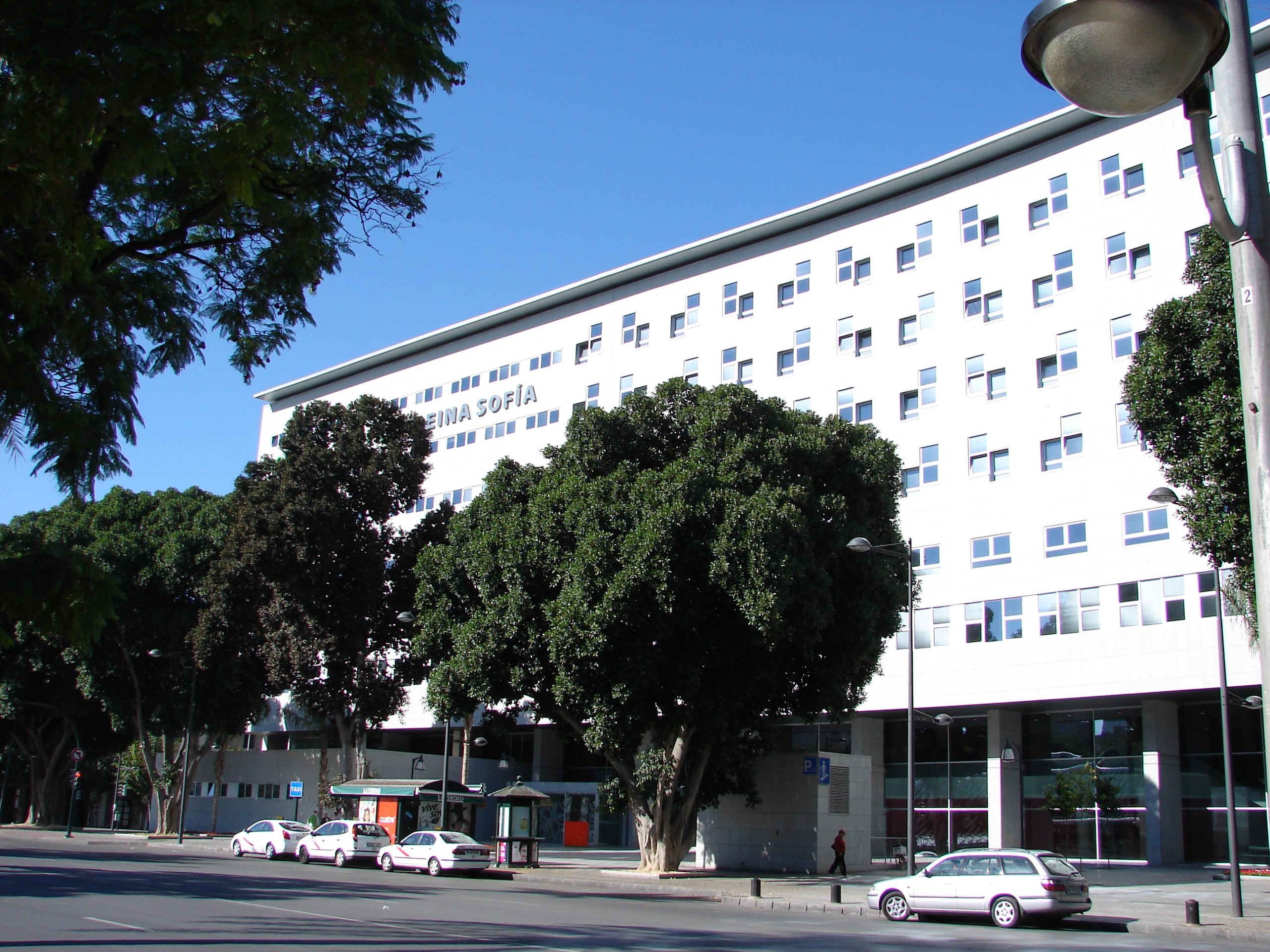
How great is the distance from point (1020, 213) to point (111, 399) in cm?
4021

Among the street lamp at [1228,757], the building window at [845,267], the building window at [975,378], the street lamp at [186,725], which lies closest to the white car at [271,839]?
the street lamp at [186,725]

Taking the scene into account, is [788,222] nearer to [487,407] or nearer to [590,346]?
[590,346]

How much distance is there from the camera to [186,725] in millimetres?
47188

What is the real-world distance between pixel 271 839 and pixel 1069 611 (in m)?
28.8

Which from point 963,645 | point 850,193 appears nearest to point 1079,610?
point 963,645

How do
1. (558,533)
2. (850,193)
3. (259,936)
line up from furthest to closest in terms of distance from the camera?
(850,193), (558,533), (259,936)

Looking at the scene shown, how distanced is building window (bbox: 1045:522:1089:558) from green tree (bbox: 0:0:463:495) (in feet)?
111

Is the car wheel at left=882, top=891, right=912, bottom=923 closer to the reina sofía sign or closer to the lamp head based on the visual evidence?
the lamp head

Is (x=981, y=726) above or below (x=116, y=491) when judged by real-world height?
below

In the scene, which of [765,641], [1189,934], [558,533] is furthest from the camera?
[558,533]

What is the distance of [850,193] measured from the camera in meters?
45.5

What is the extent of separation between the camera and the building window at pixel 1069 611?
36875 mm

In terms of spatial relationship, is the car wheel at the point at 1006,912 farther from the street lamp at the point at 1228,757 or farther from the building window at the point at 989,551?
the building window at the point at 989,551

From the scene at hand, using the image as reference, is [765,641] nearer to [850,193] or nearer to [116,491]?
[850,193]
